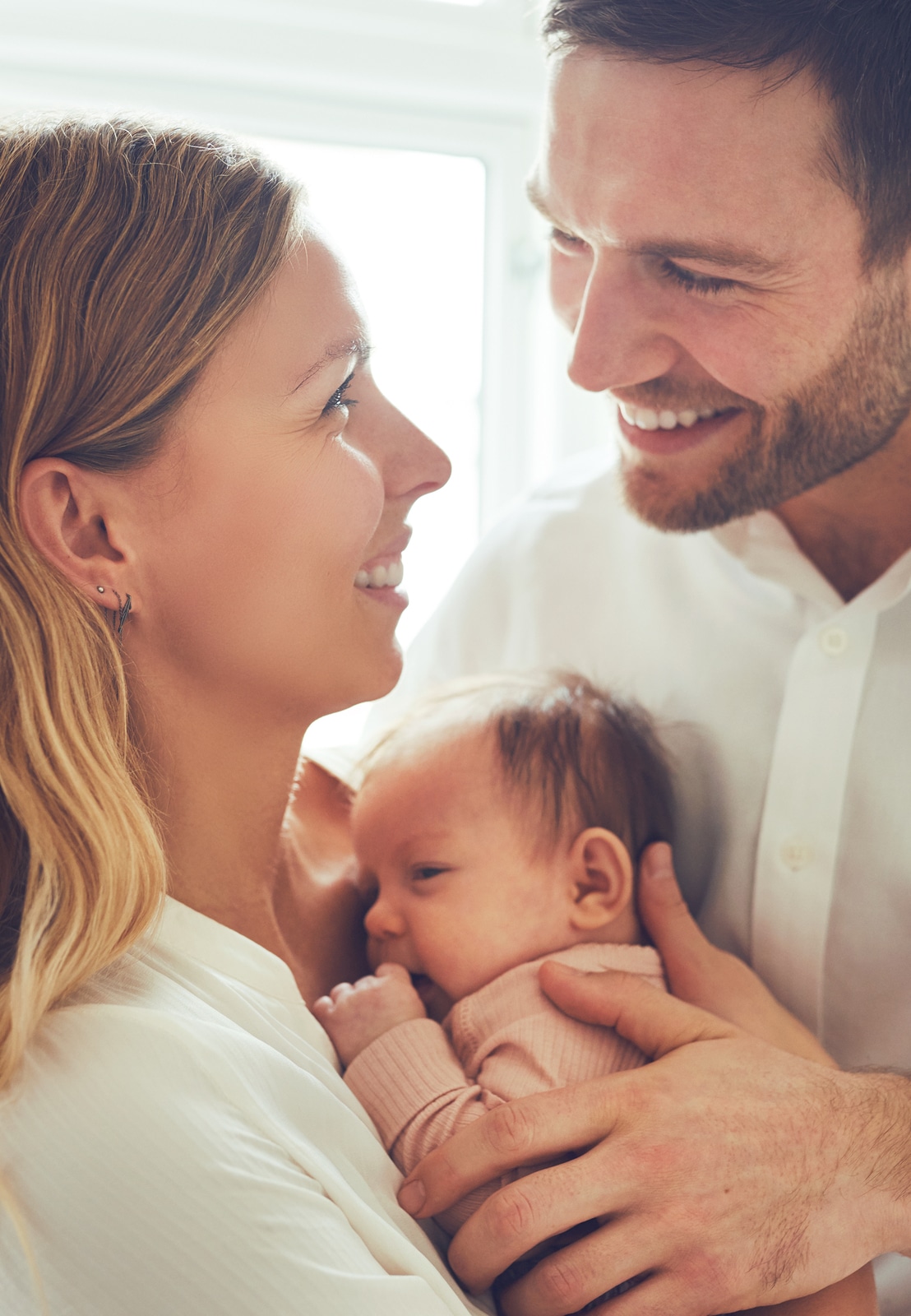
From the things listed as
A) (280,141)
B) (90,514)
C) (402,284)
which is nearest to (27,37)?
(280,141)

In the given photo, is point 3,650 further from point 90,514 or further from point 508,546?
point 508,546

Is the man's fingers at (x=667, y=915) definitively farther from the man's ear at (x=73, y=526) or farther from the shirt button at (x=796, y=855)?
the man's ear at (x=73, y=526)

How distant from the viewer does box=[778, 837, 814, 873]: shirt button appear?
5.18 ft

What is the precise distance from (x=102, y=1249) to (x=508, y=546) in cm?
138

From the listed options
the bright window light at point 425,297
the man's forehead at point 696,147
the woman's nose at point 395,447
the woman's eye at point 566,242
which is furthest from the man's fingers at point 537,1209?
the bright window light at point 425,297

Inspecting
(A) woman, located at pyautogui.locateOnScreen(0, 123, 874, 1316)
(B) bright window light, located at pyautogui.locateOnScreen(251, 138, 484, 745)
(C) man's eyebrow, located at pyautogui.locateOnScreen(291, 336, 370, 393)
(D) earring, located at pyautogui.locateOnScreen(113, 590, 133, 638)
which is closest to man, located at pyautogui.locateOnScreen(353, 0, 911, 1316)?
(A) woman, located at pyautogui.locateOnScreen(0, 123, 874, 1316)

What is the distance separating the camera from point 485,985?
1.51 m

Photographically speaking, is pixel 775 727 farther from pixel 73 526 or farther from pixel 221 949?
pixel 73 526

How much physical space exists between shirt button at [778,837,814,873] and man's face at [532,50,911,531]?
47 centimetres

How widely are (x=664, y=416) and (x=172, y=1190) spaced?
123 cm

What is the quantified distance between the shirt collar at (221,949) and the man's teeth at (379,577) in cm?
45

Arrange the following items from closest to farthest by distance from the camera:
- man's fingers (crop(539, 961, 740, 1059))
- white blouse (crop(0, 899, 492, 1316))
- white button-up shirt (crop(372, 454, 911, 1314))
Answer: white blouse (crop(0, 899, 492, 1316))
man's fingers (crop(539, 961, 740, 1059))
white button-up shirt (crop(372, 454, 911, 1314))

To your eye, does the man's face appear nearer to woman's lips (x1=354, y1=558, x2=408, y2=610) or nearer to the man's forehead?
the man's forehead

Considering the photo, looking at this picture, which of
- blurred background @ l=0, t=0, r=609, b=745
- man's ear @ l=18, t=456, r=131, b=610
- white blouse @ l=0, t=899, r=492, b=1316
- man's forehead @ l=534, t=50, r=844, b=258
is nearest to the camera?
white blouse @ l=0, t=899, r=492, b=1316
